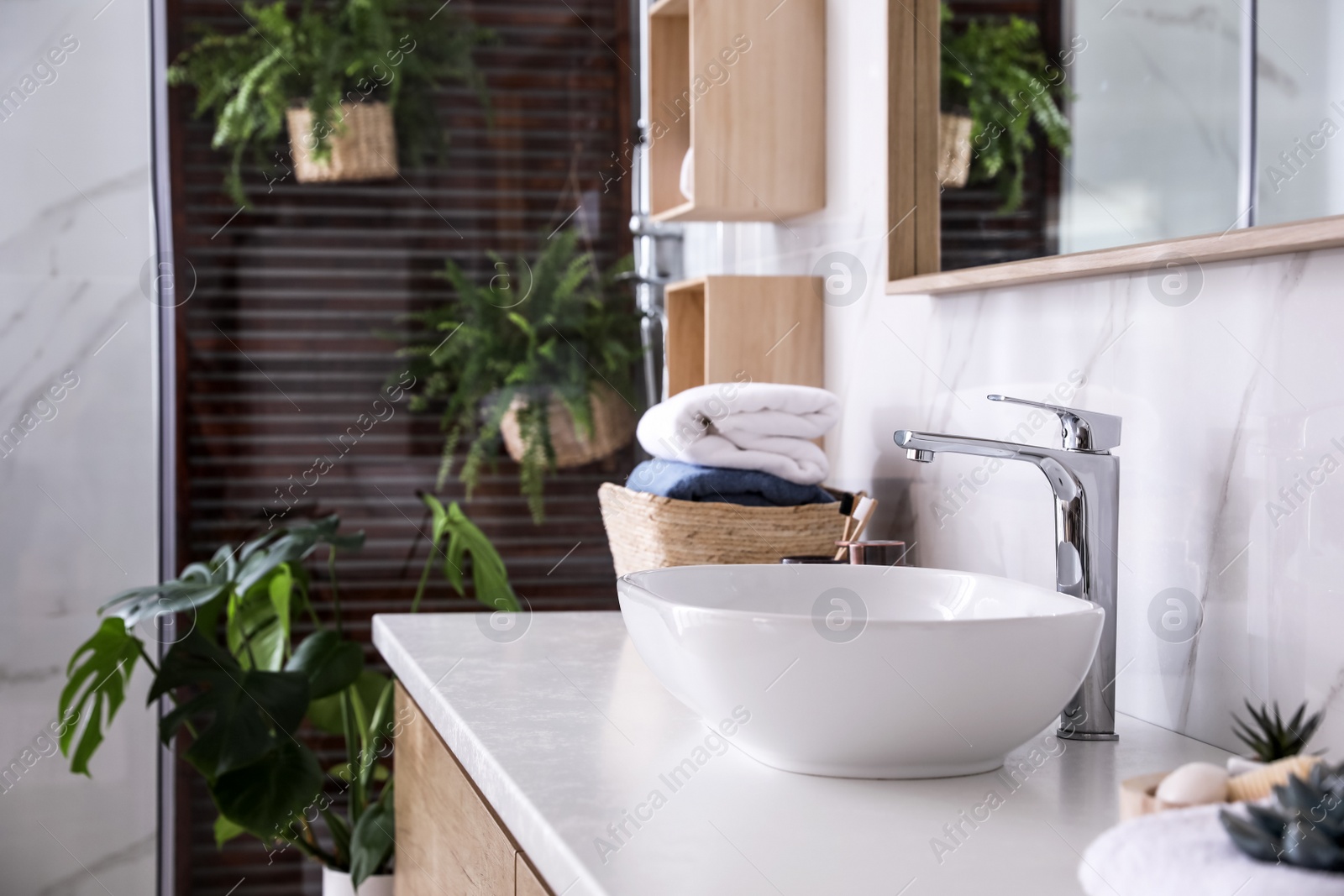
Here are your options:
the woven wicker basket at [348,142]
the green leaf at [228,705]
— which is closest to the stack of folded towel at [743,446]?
the green leaf at [228,705]

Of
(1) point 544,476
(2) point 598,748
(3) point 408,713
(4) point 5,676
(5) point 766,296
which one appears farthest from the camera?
(1) point 544,476

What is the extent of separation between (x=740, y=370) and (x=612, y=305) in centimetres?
78

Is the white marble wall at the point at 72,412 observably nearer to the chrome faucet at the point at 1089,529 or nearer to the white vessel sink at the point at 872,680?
the white vessel sink at the point at 872,680

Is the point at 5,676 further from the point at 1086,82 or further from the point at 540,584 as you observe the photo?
the point at 1086,82

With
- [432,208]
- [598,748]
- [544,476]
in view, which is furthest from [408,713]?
[432,208]

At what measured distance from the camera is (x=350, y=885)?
1.87m

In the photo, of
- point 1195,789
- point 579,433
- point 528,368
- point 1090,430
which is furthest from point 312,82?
point 1195,789

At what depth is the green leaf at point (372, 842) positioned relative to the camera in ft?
5.54

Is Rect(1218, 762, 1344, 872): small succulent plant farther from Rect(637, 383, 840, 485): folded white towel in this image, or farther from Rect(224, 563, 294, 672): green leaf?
Rect(224, 563, 294, 672): green leaf

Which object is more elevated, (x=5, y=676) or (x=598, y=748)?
(x=598, y=748)

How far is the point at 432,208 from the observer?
229cm

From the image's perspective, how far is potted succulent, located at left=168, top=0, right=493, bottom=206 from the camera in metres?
2.17

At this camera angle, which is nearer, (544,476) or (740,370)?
(740,370)

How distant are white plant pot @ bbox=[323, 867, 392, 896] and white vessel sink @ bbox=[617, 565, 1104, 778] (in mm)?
1098
